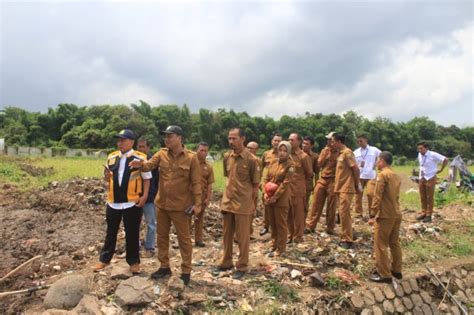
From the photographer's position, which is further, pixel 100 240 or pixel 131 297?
pixel 100 240

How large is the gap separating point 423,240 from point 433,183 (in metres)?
1.82

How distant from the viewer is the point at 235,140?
5.67 metres

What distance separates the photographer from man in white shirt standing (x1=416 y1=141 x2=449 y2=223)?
9617mm

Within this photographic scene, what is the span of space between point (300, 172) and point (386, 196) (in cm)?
187

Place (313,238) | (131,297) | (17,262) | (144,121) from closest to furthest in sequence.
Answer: (131,297), (17,262), (313,238), (144,121)

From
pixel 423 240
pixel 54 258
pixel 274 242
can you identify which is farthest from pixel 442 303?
pixel 54 258

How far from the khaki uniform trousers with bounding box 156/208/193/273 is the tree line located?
39872 mm

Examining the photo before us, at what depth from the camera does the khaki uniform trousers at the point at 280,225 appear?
647 centimetres

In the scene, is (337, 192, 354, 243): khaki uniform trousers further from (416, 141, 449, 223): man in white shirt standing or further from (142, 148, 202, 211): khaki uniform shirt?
(416, 141, 449, 223): man in white shirt standing

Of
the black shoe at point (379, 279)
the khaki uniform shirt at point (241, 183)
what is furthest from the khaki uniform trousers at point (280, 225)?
the black shoe at point (379, 279)

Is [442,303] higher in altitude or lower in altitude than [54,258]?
lower

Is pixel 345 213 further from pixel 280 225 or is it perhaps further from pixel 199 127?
pixel 199 127

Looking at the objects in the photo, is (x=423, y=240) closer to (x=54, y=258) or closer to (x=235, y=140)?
(x=235, y=140)

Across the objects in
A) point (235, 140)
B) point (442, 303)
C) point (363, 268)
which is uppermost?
point (235, 140)
